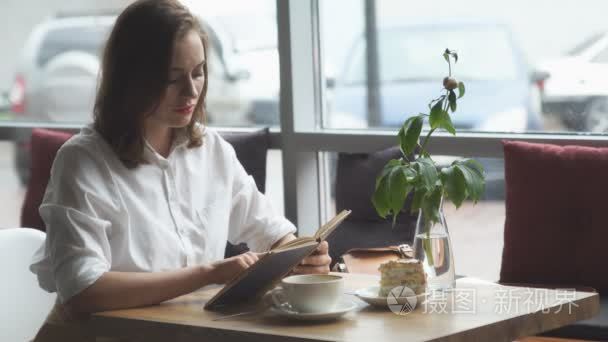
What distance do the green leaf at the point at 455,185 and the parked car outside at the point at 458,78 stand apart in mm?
1465

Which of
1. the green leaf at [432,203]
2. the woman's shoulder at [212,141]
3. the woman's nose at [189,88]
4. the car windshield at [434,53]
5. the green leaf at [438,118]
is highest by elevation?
the car windshield at [434,53]

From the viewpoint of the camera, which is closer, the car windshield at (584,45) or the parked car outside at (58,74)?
the car windshield at (584,45)

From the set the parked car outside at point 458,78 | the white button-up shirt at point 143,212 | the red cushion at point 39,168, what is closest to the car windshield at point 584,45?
the parked car outside at point 458,78

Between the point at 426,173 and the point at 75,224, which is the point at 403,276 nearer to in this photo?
the point at 426,173

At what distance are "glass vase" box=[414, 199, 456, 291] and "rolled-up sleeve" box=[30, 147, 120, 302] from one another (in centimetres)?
69

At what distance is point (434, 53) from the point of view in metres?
3.67

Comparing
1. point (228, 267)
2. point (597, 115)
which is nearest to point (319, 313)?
point (228, 267)

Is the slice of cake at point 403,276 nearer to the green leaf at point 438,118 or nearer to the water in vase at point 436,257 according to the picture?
the water in vase at point 436,257

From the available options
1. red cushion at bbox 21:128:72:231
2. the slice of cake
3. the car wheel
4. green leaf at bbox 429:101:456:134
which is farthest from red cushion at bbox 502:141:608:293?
red cushion at bbox 21:128:72:231

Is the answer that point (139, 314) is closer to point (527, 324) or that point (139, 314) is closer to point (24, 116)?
point (527, 324)

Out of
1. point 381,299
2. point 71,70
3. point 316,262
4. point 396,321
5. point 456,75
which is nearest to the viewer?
point 396,321

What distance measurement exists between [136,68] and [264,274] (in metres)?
0.66

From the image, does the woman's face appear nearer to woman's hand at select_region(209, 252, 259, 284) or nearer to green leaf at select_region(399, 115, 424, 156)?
woman's hand at select_region(209, 252, 259, 284)

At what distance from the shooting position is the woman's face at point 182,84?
2201 mm
